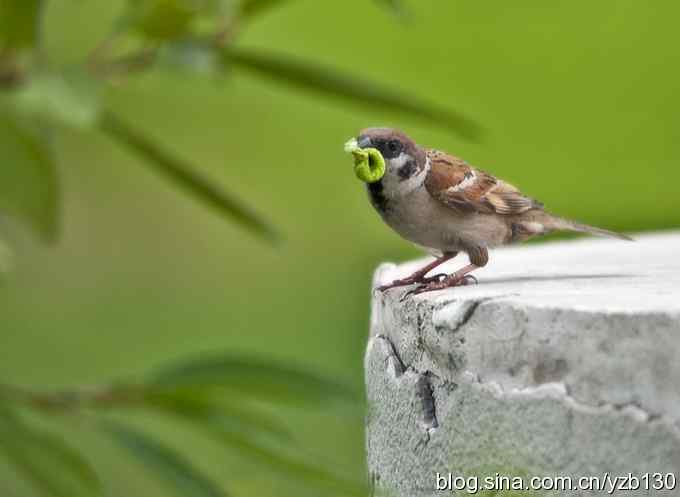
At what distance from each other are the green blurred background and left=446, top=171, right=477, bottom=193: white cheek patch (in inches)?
84.1

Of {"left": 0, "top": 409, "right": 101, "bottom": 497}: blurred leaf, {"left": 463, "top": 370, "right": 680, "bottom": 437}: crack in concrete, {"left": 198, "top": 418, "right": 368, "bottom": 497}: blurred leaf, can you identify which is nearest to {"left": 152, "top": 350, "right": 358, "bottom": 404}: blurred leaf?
{"left": 198, "top": 418, "right": 368, "bottom": 497}: blurred leaf

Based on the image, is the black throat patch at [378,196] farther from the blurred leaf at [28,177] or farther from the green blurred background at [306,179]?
the green blurred background at [306,179]

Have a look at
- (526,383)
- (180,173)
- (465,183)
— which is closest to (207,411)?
(180,173)

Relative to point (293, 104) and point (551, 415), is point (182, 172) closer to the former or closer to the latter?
point (551, 415)

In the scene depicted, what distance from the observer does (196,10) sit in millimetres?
2539

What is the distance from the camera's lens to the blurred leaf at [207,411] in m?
2.70

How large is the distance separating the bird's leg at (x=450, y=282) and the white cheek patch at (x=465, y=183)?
0.59ft

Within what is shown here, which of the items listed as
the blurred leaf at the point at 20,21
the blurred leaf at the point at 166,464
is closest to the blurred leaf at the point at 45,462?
the blurred leaf at the point at 166,464

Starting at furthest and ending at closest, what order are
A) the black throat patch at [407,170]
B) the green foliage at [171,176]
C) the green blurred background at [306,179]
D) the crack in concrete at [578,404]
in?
the green blurred background at [306,179] < the black throat patch at [407,170] < the green foliage at [171,176] < the crack in concrete at [578,404]

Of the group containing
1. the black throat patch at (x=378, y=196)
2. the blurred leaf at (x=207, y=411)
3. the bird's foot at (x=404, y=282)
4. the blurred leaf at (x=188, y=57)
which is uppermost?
the blurred leaf at (x=188, y=57)

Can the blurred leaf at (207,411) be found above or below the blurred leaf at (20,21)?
below

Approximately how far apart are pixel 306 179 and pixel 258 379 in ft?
14.5

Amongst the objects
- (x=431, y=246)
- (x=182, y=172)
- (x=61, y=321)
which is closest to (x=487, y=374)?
(x=431, y=246)

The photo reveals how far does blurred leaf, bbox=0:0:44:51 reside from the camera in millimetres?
2537
